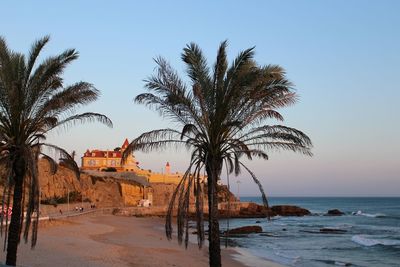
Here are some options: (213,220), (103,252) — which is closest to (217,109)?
(213,220)

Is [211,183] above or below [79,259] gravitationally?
above

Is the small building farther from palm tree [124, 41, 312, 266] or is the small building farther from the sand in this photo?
palm tree [124, 41, 312, 266]

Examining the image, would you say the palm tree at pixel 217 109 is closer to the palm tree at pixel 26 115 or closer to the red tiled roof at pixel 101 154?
the palm tree at pixel 26 115

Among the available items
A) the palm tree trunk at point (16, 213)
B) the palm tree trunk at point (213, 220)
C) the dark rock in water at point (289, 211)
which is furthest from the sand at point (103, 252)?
the dark rock in water at point (289, 211)

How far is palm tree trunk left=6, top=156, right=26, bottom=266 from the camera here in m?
13.4

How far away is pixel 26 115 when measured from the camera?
13.6 m

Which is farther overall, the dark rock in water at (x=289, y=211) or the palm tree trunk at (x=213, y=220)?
the dark rock in water at (x=289, y=211)

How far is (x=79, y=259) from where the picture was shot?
70.1 ft

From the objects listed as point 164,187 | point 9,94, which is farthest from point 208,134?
point 164,187

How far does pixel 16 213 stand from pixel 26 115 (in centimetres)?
278

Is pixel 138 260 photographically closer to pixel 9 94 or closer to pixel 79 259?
pixel 79 259

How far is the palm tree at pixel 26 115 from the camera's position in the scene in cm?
1325

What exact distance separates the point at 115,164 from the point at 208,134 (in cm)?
8263

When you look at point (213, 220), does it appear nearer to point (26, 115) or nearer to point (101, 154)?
point (26, 115)
